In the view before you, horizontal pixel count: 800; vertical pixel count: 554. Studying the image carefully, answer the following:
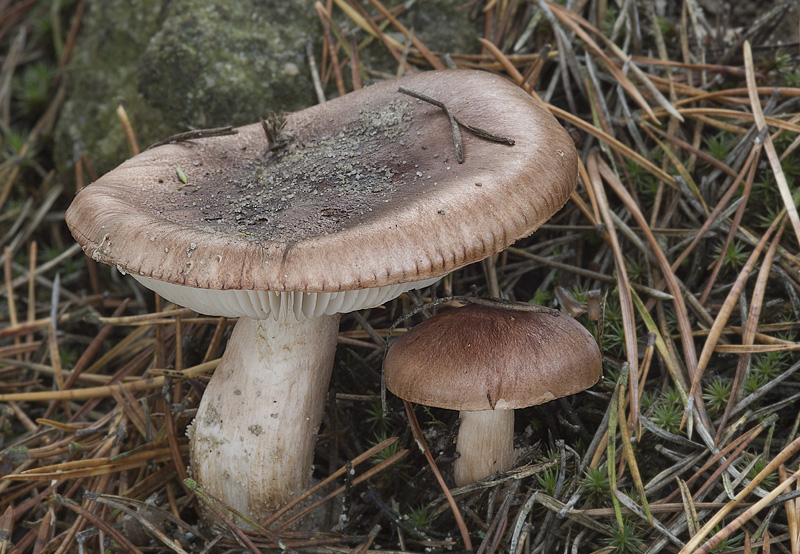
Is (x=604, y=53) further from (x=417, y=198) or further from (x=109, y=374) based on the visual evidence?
(x=109, y=374)

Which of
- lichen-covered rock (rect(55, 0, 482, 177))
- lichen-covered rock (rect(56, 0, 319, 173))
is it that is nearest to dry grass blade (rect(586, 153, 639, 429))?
lichen-covered rock (rect(55, 0, 482, 177))

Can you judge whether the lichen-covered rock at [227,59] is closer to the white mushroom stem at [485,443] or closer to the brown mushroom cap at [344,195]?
the brown mushroom cap at [344,195]

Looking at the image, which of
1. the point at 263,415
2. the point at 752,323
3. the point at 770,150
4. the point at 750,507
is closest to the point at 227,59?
the point at 263,415

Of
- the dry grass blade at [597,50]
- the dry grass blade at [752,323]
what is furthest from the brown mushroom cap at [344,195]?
the dry grass blade at [752,323]

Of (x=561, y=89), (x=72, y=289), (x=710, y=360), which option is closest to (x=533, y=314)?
(x=710, y=360)

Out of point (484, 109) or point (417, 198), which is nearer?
point (417, 198)

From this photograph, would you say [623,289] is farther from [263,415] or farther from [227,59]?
[227,59]

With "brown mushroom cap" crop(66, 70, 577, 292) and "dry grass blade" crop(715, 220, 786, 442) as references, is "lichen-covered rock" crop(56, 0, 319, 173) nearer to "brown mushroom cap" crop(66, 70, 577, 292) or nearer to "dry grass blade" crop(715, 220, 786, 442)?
"brown mushroom cap" crop(66, 70, 577, 292)
